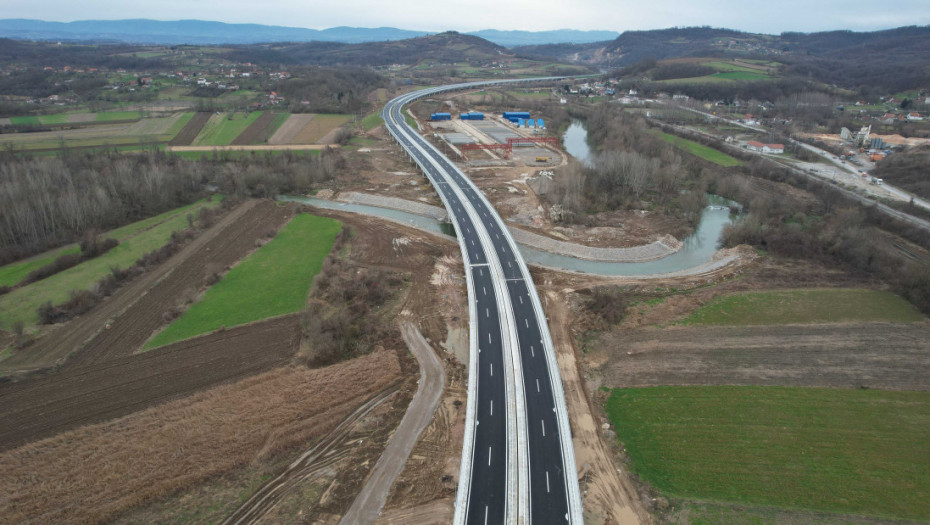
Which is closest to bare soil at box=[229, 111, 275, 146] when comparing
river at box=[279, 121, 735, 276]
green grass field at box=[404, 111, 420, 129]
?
river at box=[279, 121, 735, 276]

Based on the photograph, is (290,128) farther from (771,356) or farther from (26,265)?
(771,356)

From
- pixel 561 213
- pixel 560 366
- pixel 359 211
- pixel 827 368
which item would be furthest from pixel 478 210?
pixel 827 368

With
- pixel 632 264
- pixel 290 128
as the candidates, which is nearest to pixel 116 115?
pixel 290 128

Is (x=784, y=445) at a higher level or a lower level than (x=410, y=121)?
lower

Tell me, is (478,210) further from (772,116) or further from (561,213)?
(772,116)

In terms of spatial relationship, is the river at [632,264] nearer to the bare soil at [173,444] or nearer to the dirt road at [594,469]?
the dirt road at [594,469]

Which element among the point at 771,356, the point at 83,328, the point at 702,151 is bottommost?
the point at 83,328

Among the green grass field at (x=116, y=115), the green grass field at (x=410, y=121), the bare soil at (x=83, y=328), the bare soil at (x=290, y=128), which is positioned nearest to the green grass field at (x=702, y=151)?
the green grass field at (x=410, y=121)
